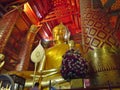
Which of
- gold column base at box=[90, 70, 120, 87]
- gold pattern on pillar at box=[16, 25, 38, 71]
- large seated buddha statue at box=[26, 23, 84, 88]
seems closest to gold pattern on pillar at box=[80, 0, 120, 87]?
gold column base at box=[90, 70, 120, 87]

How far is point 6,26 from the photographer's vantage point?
123 inches

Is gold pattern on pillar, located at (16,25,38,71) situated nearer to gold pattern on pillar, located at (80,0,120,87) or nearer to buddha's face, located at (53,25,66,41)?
buddha's face, located at (53,25,66,41)

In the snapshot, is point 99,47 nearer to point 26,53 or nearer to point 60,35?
point 60,35

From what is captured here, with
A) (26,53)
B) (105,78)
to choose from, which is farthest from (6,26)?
(105,78)

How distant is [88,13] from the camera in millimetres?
1741

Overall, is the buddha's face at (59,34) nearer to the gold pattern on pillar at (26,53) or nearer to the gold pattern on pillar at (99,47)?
the gold pattern on pillar at (26,53)

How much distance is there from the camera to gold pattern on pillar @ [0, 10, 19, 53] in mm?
2975

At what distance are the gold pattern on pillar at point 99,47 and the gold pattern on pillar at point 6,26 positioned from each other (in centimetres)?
173

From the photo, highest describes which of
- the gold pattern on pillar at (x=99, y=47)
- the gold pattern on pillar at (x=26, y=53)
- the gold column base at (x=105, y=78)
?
the gold pattern on pillar at (x=26, y=53)

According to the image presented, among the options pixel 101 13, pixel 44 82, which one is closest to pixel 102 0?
pixel 101 13

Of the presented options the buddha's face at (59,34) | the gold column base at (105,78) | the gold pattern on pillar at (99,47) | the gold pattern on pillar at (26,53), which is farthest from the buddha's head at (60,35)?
the gold column base at (105,78)

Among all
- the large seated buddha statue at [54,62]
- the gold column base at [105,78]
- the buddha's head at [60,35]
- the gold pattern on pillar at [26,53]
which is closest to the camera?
the gold column base at [105,78]

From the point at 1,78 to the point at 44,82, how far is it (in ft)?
2.57

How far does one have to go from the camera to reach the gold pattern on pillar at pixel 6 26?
9.76 feet
